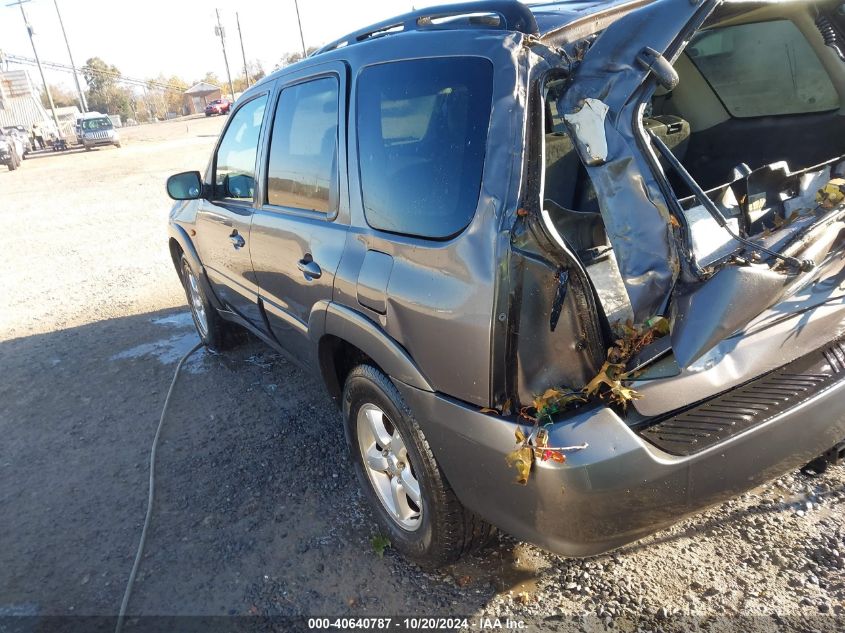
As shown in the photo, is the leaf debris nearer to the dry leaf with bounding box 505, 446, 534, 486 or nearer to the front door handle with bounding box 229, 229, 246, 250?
the dry leaf with bounding box 505, 446, 534, 486

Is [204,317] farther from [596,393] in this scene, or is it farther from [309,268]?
[596,393]

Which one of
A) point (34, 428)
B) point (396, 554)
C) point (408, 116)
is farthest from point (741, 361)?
point (34, 428)

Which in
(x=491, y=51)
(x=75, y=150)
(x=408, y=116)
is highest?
(x=491, y=51)

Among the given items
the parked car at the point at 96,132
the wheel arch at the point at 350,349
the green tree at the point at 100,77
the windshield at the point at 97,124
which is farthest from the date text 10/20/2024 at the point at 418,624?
the green tree at the point at 100,77

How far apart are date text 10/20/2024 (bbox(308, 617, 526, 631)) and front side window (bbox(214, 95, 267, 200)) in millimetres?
2179

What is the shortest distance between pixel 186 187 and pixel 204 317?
1360 millimetres

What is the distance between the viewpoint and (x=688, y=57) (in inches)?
130

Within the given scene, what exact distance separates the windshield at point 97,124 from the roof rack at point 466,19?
34.5 metres

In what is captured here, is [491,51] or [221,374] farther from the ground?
[491,51]

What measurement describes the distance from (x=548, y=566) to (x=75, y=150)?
39.0 m

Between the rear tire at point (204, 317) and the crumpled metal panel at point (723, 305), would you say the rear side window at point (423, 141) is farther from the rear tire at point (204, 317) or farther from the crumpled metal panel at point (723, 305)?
the rear tire at point (204, 317)

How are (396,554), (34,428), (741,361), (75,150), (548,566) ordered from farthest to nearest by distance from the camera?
(75,150)
(34,428)
(396,554)
(548,566)
(741,361)

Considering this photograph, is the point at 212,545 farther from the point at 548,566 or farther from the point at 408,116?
the point at 408,116

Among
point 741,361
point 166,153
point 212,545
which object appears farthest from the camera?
point 166,153
